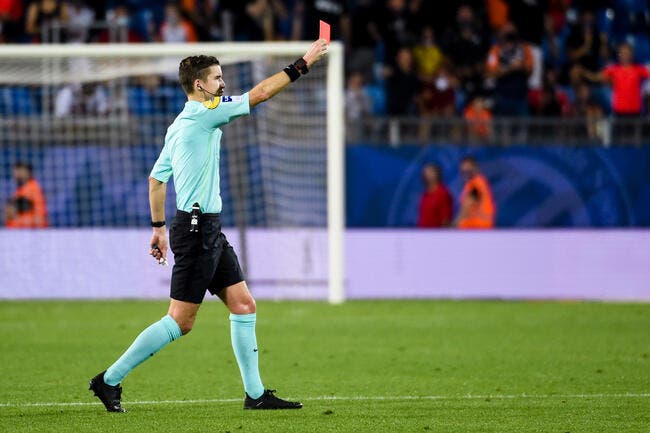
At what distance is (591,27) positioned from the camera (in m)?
21.6

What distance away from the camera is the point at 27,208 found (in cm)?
1767

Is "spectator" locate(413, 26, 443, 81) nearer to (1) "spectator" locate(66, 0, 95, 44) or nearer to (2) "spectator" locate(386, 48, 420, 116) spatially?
(2) "spectator" locate(386, 48, 420, 116)

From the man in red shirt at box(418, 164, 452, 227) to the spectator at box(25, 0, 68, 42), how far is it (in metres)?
6.54

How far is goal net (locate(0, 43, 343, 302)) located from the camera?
17500 millimetres

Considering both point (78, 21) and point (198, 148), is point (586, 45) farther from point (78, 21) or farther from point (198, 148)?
point (198, 148)

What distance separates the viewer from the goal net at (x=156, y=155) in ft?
57.4

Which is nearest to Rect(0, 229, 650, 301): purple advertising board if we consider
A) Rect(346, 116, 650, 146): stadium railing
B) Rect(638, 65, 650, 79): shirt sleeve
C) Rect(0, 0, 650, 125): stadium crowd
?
Rect(346, 116, 650, 146): stadium railing

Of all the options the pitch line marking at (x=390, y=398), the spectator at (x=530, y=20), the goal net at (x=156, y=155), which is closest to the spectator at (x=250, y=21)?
the goal net at (x=156, y=155)

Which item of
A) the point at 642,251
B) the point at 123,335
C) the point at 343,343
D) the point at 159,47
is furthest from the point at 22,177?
the point at 642,251

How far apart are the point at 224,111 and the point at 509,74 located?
12.7 meters

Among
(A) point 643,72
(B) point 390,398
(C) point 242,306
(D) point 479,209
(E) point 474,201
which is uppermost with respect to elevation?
(A) point 643,72

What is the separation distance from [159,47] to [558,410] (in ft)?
31.4

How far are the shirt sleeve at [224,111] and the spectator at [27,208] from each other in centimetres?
1023

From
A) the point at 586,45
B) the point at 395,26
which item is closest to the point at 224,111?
the point at 395,26
